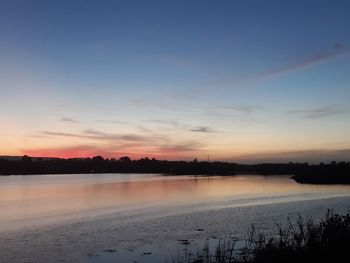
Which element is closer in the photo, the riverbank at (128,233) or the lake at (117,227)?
the riverbank at (128,233)

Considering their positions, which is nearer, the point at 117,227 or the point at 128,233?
the point at 128,233

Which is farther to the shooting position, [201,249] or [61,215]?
[61,215]

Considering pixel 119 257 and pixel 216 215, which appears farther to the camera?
pixel 216 215

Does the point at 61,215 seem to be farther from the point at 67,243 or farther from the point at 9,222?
the point at 67,243

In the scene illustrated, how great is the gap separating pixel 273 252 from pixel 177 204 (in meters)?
23.1

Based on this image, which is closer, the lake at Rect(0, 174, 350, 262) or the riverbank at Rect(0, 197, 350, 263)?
the riverbank at Rect(0, 197, 350, 263)

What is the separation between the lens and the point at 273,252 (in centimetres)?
1247

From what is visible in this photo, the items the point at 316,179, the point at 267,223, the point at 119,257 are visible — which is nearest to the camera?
the point at 119,257

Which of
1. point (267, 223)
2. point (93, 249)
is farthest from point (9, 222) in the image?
point (267, 223)

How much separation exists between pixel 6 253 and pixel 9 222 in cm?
948

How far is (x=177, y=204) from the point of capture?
35344mm

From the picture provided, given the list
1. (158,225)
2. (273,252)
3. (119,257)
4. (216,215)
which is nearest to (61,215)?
(158,225)

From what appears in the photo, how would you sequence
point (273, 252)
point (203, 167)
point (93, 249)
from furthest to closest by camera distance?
point (203, 167) < point (93, 249) < point (273, 252)

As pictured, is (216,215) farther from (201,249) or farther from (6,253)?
(6,253)
